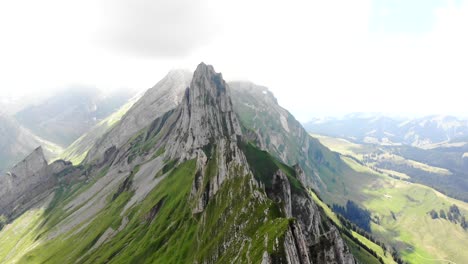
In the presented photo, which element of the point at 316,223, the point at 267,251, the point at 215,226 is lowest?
the point at 316,223

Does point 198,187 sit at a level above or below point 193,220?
above

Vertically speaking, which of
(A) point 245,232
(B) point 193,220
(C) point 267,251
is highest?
(C) point 267,251

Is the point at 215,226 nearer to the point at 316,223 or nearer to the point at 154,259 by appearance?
the point at 154,259

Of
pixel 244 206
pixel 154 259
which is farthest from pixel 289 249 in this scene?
pixel 154 259

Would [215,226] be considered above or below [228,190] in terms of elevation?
below

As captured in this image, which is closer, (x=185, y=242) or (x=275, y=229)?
(x=275, y=229)

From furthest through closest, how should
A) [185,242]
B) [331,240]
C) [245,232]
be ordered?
1. [185,242]
2. [245,232]
3. [331,240]

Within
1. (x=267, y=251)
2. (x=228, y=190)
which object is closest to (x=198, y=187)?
(x=228, y=190)

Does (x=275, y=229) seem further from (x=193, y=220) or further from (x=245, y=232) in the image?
(x=193, y=220)

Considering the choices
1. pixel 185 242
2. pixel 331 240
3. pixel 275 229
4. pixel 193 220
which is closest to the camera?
pixel 275 229
